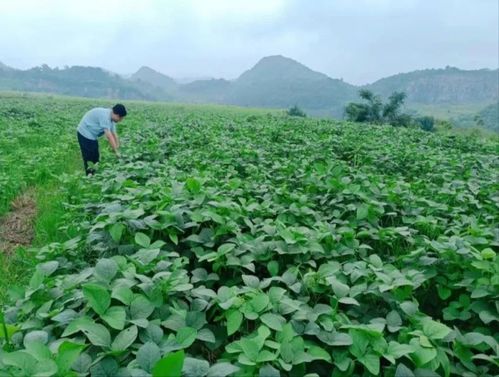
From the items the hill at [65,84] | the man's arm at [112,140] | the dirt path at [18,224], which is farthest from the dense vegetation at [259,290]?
the hill at [65,84]

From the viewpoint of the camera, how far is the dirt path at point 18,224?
16.6 ft

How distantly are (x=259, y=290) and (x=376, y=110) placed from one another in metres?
32.3

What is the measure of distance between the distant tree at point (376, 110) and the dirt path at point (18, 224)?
2821 centimetres

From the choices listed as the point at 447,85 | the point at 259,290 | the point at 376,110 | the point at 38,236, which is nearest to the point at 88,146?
the point at 38,236

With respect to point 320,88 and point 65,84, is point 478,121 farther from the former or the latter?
point 65,84

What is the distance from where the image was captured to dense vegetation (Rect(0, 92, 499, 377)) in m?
A: 1.88

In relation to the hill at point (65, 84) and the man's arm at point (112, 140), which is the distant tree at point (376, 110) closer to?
the man's arm at point (112, 140)

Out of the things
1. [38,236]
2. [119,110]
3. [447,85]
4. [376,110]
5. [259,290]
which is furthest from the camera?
[447,85]

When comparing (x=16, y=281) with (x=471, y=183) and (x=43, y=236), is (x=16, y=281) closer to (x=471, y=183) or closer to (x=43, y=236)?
(x=43, y=236)

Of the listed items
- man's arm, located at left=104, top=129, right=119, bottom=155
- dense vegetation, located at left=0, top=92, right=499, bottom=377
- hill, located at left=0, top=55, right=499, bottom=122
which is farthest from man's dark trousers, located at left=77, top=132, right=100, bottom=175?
hill, located at left=0, top=55, right=499, bottom=122

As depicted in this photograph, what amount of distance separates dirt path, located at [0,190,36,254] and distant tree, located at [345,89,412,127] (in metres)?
28.2

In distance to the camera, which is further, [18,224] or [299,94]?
[299,94]

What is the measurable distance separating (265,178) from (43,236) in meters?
2.60

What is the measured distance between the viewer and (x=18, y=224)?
18.6 feet
